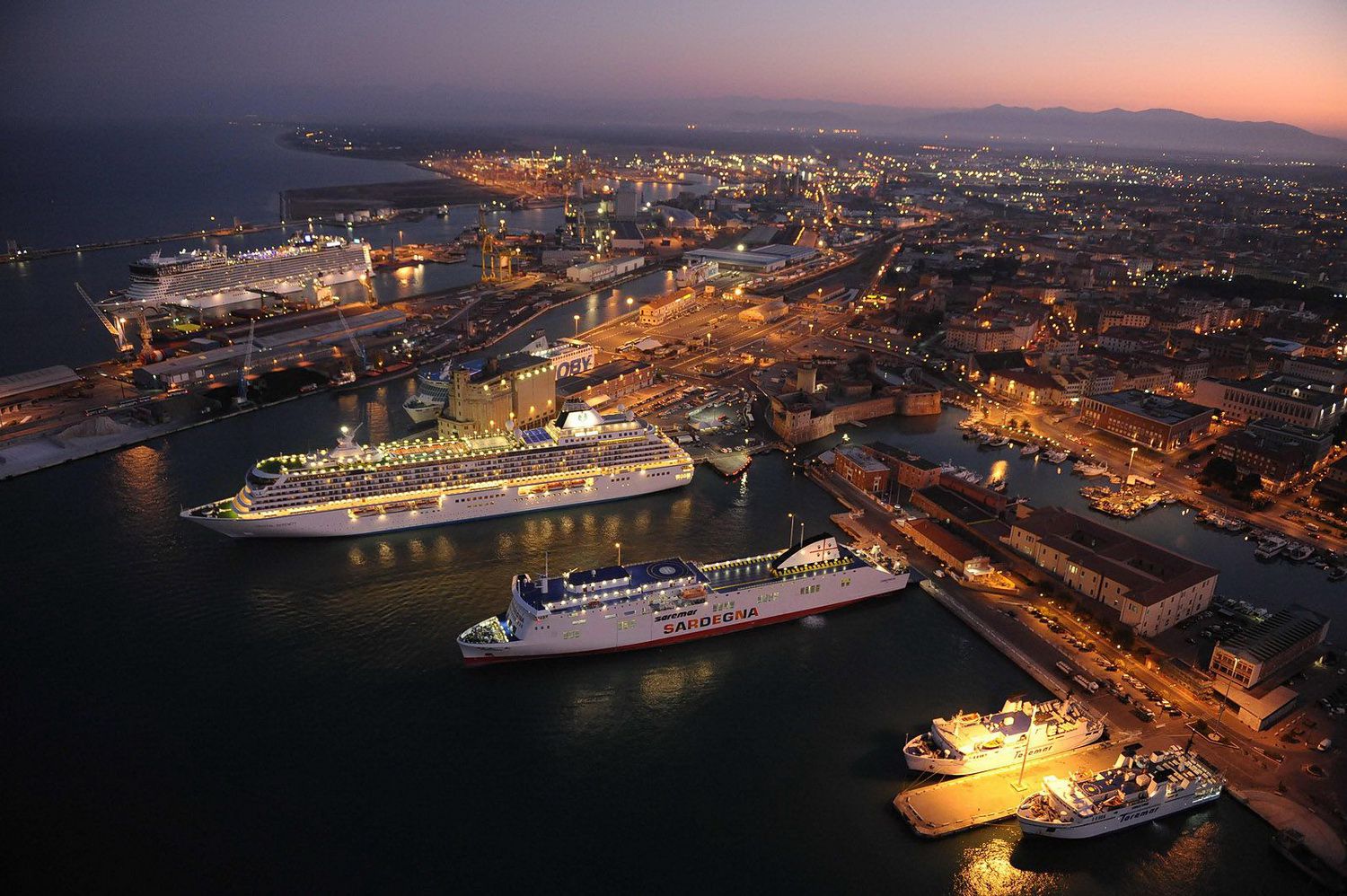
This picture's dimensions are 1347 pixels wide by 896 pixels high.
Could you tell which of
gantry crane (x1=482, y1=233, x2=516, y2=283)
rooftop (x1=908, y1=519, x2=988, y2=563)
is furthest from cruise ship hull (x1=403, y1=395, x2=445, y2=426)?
gantry crane (x1=482, y1=233, x2=516, y2=283)

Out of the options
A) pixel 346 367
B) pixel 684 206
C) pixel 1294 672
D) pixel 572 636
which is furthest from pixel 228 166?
pixel 1294 672

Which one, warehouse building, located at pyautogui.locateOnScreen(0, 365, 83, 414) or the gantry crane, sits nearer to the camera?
warehouse building, located at pyautogui.locateOnScreen(0, 365, 83, 414)

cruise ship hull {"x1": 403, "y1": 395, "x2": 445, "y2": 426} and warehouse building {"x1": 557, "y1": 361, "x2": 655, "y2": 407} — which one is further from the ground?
warehouse building {"x1": 557, "y1": 361, "x2": 655, "y2": 407}

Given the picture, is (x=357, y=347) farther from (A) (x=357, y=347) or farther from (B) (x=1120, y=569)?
(B) (x=1120, y=569)

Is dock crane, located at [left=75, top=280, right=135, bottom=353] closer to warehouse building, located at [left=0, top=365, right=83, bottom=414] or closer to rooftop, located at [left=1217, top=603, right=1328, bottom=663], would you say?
warehouse building, located at [left=0, top=365, right=83, bottom=414]

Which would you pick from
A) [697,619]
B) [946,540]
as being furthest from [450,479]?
[946,540]

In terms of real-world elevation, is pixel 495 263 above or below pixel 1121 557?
above

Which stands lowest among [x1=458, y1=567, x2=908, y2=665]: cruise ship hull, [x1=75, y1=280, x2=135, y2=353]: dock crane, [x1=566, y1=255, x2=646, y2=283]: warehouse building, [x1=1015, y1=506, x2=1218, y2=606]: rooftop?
[x1=458, y1=567, x2=908, y2=665]: cruise ship hull
